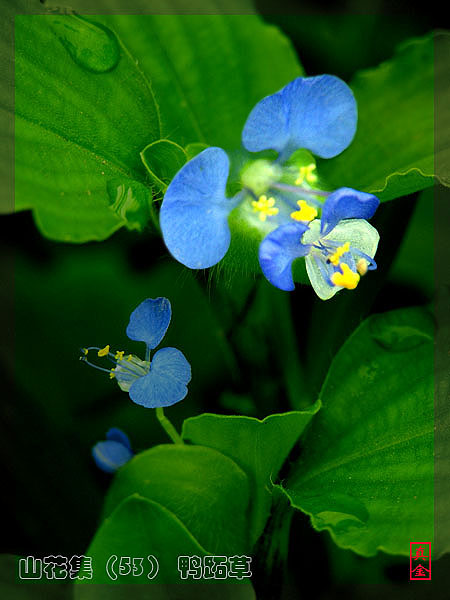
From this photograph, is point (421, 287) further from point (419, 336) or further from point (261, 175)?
point (261, 175)

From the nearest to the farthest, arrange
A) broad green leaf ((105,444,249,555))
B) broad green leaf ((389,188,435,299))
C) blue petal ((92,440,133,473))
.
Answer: broad green leaf ((105,444,249,555)) < blue petal ((92,440,133,473)) < broad green leaf ((389,188,435,299))

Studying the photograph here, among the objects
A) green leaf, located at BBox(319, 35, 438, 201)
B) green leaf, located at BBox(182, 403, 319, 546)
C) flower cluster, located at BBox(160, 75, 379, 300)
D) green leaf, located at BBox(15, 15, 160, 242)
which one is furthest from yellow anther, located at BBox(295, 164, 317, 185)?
green leaf, located at BBox(182, 403, 319, 546)

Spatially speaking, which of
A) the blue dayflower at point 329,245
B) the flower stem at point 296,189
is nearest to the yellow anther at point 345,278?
the blue dayflower at point 329,245

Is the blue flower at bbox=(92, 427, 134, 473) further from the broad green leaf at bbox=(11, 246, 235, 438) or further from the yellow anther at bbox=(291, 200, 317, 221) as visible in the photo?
the yellow anther at bbox=(291, 200, 317, 221)

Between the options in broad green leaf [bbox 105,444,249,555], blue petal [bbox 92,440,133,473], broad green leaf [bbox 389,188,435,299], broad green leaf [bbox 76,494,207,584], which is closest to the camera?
broad green leaf [bbox 76,494,207,584]

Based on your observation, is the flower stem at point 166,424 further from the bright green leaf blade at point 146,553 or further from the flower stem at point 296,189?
the flower stem at point 296,189

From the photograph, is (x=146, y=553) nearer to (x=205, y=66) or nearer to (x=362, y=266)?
(x=362, y=266)

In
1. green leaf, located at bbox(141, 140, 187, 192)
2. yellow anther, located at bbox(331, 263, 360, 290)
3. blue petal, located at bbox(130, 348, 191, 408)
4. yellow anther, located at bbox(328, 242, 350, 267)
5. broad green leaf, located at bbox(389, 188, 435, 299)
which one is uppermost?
green leaf, located at bbox(141, 140, 187, 192)
